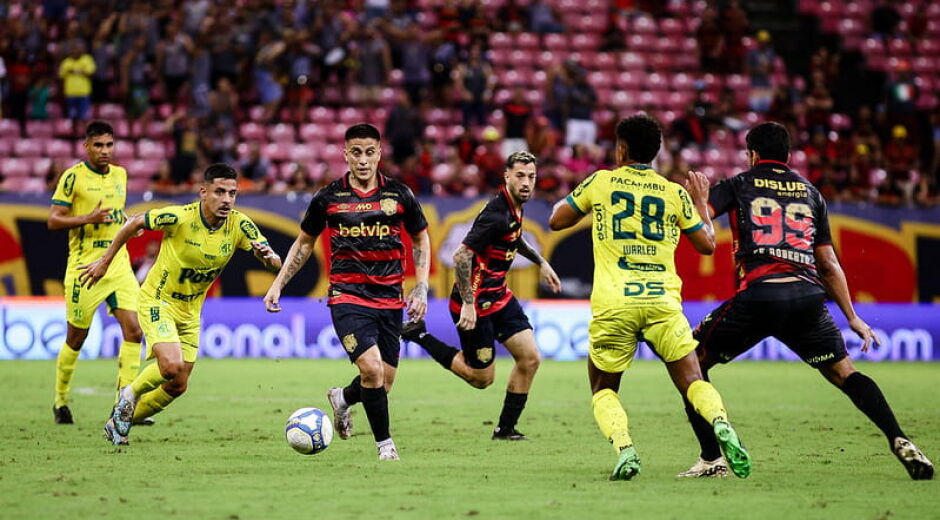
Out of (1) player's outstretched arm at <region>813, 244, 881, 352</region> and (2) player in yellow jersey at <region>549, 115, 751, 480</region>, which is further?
(1) player's outstretched arm at <region>813, 244, 881, 352</region>

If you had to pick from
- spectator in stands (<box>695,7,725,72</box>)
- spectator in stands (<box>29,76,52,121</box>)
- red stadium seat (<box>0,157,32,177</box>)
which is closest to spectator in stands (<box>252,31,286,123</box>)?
spectator in stands (<box>29,76,52,121</box>)

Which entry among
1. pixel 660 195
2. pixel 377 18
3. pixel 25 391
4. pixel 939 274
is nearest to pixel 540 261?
pixel 660 195

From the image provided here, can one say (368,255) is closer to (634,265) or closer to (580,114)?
(634,265)

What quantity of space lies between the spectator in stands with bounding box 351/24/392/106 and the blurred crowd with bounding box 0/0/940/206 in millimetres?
28

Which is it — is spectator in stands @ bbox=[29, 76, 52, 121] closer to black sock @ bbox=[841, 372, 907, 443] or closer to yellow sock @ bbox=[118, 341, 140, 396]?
yellow sock @ bbox=[118, 341, 140, 396]

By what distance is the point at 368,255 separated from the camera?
386 inches

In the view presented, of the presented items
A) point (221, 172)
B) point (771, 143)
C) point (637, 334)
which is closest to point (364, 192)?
point (221, 172)

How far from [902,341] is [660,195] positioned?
15096 mm

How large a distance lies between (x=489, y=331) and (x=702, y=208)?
353 cm

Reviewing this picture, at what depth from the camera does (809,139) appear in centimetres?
2659

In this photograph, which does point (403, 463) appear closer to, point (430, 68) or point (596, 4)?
point (430, 68)

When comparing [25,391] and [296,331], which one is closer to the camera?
[25,391]

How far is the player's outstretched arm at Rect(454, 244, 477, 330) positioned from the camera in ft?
35.3

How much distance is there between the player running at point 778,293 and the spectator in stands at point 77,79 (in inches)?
720
